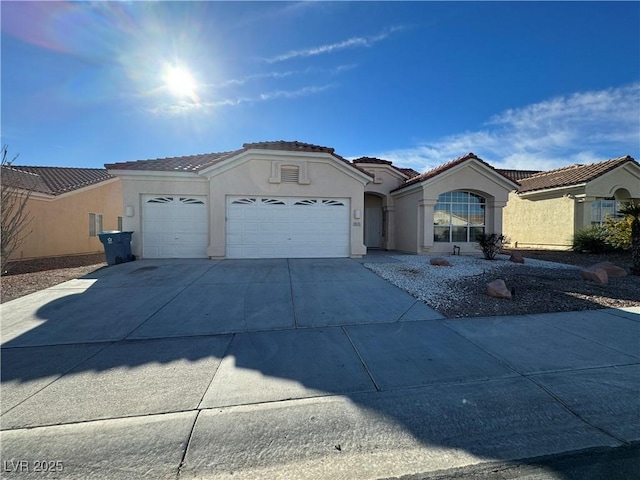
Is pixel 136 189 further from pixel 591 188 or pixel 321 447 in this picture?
pixel 591 188

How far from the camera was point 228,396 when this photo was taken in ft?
9.82

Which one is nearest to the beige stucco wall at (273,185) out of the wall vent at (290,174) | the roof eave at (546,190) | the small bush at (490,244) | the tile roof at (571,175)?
the wall vent at (290,174)

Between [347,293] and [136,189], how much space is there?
9726 millimetres

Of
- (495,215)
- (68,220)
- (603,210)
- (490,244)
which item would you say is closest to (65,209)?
(68,220)

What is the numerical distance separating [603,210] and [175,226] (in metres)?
22.1

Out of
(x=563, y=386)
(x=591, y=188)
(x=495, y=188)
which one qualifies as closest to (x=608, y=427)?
(x=563, y=386)

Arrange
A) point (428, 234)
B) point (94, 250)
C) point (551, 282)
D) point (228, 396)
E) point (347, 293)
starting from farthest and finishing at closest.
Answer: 1. point (94, 250)
2. point (428, 234)
3. point (551, 282)
4. point (347, 293)
5. point (228, 396)

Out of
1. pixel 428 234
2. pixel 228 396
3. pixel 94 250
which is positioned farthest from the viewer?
pixel 94 250

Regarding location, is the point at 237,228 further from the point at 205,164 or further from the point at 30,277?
the point at 30,277

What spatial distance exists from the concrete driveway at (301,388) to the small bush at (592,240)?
1148cm

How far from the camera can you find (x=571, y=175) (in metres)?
17.0

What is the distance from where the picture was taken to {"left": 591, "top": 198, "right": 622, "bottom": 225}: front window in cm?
A: 1584

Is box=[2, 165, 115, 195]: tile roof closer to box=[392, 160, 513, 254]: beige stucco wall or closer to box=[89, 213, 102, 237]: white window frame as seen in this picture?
box=[89, 213, 102, 237]: white window frame

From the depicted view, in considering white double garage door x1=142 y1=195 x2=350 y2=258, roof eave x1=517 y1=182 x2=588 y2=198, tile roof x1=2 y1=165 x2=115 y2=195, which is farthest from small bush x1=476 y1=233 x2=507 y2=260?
tile roof x1=2 y1=165 x2=115 y2=195
